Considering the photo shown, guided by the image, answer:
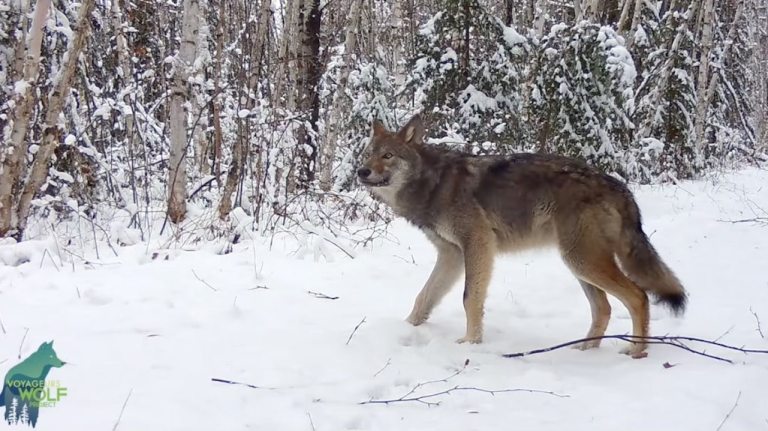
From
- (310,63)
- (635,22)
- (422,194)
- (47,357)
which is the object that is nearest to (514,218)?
(422,194)

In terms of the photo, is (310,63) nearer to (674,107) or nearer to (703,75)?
(674,107)

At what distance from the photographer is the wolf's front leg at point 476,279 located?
14.3ft

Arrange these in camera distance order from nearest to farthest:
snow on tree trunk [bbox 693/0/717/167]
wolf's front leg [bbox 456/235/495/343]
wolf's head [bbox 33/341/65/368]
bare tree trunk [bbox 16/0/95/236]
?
wolf's head [bbox 33/341/65/368], wolf's front leg [bbox 456/235/495/343], bare tree trunk [bbox 16/0/95/236], snow on tree trunk [bbox 693/0/717/167]

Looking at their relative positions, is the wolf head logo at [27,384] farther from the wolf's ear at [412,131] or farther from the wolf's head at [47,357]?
the wolf's ear at [412,131]

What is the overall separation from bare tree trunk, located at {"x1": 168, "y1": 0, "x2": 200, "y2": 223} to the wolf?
154 inches

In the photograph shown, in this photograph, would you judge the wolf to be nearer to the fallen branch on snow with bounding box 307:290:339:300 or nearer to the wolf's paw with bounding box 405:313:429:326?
the wolf's paw with bounding box 405:313:429:326

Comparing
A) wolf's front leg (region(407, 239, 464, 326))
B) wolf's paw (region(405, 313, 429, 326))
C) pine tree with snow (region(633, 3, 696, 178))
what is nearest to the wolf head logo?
wolf's paw (region(405, 313, 429, 326))

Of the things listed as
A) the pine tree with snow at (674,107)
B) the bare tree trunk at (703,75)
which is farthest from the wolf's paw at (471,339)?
the bare tree trunk at (703,75)

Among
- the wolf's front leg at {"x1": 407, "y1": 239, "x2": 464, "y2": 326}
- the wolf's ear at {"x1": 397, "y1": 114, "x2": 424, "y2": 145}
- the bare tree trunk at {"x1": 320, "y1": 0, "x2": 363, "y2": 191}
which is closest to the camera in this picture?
the wolf's front leg at {"x1": 407, "y1": 239, "x2": 464, "y2": 326}

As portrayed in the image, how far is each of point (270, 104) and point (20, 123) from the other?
353 cm

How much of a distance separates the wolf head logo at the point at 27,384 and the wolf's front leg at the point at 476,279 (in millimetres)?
2725

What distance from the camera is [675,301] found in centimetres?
418

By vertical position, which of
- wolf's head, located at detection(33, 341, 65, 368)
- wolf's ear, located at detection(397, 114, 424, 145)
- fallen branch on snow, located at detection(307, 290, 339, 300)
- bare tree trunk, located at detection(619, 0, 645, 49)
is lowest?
fallen branch on snow, located at detection(307, 290, 339, 300)

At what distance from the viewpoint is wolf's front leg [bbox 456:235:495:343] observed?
4.37 m
